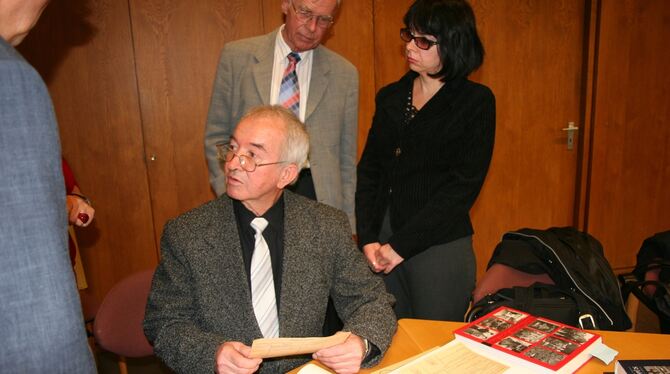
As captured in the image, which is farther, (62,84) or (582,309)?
(62,84)

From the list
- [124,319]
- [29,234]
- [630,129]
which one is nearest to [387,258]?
[124,319]

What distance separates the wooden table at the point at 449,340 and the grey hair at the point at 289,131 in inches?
26.5

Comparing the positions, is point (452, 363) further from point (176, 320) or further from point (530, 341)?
point (176, 320)

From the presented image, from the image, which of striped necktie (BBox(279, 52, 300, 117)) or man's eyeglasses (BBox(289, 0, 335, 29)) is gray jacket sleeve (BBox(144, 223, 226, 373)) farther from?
man's eyeglasses (BBox(289, 0, 335, 29))

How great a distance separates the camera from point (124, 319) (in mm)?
2066

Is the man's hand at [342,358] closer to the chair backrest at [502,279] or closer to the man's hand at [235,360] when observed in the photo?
the man's hand at [235,360]

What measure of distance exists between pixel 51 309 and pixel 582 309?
5.07ft

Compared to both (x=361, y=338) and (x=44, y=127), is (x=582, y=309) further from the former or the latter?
(x=44, y=127)

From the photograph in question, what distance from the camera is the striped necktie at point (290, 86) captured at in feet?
8.00

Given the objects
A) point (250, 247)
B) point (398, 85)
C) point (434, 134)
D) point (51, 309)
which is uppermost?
point (398, 85)

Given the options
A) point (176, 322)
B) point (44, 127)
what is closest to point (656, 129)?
point (176, 322)

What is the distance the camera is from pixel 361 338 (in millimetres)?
1400

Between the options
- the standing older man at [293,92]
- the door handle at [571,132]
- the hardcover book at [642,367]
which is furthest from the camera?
the door handle at [571,132]

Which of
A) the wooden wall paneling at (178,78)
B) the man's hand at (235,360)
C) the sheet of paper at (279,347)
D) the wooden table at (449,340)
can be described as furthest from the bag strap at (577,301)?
the wooden wall paneling at (178,78)
